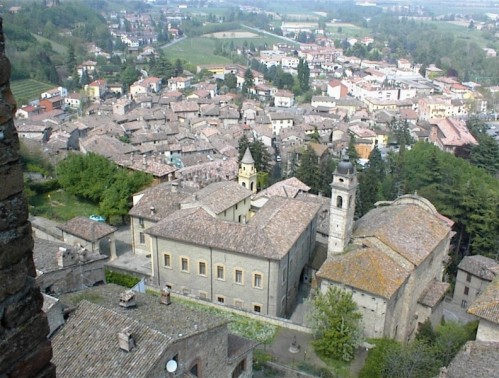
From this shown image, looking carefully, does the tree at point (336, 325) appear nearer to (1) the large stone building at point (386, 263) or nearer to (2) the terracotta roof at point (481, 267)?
(1) the large stone building at point (386, 263)

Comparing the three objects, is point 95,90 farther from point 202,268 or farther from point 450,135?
point 202,268

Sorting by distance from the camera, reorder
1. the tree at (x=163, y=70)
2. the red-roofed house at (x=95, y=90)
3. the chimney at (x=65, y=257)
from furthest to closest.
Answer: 1. the tree at (x=163, y=70)
2. the red-roofed house at (x=95, y=90)
3. the chimney at (x=65, y=257)

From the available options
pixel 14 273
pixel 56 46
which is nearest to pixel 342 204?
pixel 14 273

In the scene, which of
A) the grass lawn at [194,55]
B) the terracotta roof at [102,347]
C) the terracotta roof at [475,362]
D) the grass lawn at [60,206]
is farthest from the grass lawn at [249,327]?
the grass lawn at [194,55]

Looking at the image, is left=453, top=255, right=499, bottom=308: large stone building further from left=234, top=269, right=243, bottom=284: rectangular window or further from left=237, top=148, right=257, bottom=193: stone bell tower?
left=234, top=269, right=243, bottom=284: rectangular window

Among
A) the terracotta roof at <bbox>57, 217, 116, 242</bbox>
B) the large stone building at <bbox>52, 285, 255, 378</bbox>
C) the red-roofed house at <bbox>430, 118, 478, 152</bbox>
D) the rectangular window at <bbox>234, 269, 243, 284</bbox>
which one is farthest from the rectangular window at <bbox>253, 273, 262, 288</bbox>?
the red-roofed house at <bbox>430, 118, 478, 152</bbox>

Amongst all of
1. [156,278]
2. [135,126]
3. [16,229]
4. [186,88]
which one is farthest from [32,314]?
[186,88]

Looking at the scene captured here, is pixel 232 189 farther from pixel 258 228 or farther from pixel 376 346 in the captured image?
pixel 376 346
